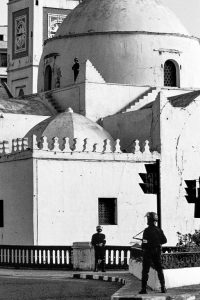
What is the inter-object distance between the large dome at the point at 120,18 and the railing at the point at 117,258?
53.7 feet

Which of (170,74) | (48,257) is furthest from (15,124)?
(48,257)

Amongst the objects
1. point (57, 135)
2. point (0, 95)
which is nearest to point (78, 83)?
point (57, 135)

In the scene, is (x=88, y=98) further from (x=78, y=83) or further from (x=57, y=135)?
(x=57, y=135)

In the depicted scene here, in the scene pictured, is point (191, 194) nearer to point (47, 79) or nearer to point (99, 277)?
point (99, 277)

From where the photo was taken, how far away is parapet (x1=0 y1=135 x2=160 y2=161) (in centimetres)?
3934

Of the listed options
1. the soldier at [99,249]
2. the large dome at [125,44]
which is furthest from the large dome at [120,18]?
the soldier at [99,249]

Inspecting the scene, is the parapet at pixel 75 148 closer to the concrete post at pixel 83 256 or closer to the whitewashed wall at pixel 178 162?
the whitewashed wall at pixel 178 162

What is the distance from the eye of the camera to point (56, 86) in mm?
48375

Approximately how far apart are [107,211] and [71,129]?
12.1 feet

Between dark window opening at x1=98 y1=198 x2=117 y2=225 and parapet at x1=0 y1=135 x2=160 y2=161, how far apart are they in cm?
175

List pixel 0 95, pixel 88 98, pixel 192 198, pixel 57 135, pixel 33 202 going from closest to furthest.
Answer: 1. pixel 192 198
2. pixel 33 202
3. pixel 57 135
4. pixel 88 98
5. pixel 0 95

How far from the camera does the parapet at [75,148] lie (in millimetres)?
39344

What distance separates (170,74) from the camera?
47938 millimetres

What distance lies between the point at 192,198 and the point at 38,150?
1131 centimetres
